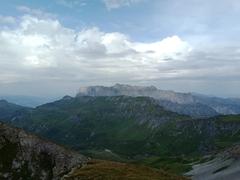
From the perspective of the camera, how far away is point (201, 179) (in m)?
192

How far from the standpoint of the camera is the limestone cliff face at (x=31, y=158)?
366 ft

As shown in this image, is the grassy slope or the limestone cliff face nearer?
the grassy slope

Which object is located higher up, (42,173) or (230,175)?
(42,173)

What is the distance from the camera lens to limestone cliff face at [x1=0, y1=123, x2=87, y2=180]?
111625mm

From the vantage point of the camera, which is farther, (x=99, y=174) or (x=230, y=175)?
(x=230, y=175)

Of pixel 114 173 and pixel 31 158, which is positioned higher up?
pixel 31 158

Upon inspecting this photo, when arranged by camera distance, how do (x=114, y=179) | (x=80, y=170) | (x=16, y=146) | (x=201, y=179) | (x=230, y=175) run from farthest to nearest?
(x=201, y=179), (x=230, y=175), (x=16, y=146), (x=80, y=170), (x=114, y=179)

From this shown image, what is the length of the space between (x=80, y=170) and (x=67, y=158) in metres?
7.95

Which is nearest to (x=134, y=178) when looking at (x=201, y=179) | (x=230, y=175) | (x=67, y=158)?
(x=67, y=158)

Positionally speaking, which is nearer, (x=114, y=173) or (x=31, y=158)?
(x=114, y=173)

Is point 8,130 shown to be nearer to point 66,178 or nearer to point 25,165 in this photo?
point 25,165

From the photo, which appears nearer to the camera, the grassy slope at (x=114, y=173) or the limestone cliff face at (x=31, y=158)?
the grassy slope at (x=114, y=173)

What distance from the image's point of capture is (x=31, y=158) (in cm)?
11581

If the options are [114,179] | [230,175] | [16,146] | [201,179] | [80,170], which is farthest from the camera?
[201,179]
